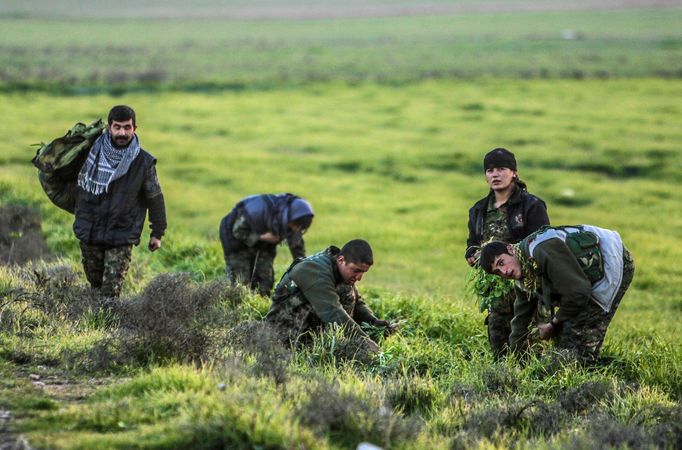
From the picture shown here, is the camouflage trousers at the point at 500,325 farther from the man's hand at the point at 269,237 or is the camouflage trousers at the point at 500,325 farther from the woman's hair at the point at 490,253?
the man's hand at the point at 269,237

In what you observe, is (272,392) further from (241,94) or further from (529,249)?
(241,94)

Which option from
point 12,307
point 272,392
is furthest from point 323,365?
point 12,307

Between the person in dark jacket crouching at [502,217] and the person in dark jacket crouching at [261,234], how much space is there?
98.9 inches

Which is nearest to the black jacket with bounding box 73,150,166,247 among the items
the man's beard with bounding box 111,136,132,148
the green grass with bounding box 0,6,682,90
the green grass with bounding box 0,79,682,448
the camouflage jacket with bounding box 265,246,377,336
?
the man's beard with bounding box 111,136,132,148

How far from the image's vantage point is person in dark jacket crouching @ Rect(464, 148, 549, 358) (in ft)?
26.5

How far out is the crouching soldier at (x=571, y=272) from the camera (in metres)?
7.17

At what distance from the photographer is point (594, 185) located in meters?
20.7

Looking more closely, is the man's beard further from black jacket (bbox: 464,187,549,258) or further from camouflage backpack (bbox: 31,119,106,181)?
black jacket (bbox: 464,187,549,258)

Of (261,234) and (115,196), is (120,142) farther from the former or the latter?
(261,234)

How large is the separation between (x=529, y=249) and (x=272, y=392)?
244 cm

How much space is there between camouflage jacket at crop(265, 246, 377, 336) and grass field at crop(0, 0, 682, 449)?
26 centimetres

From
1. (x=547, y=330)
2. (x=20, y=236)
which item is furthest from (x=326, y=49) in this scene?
(x=547, y=330)

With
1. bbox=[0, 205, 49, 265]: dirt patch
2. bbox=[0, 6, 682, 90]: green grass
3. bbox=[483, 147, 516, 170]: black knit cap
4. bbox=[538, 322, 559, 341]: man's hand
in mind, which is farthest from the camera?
bbox=[0, 6, 682, 90]: green grass

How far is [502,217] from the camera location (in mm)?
8211
